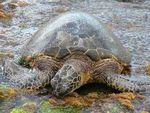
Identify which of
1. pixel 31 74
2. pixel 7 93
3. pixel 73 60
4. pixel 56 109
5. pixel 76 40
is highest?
pixel 76 40

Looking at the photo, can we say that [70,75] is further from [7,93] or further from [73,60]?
[7,93]

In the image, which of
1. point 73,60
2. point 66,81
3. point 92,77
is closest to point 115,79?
point 92,77

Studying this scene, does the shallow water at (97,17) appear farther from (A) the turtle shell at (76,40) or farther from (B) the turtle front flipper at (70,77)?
(A) the turtle shell at (76,40)

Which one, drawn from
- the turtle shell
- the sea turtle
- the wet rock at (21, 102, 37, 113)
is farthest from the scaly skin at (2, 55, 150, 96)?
the wet rock at (21, 102, 37, 113)

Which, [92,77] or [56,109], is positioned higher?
[92,77]

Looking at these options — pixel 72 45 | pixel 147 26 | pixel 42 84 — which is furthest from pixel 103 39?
pixel 147 26

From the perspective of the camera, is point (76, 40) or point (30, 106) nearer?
point (30, 106)

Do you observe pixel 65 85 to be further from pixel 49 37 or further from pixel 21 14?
pixel 21 14
